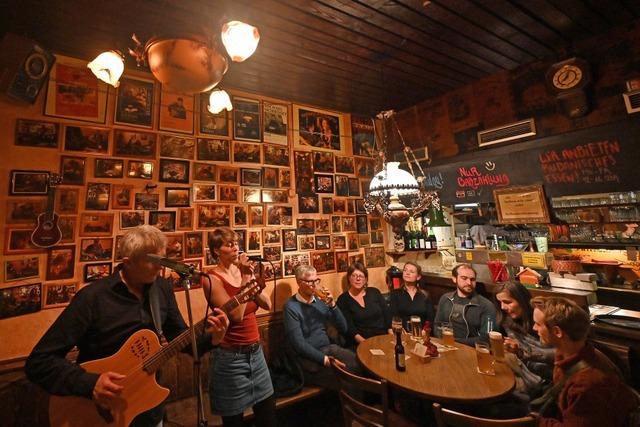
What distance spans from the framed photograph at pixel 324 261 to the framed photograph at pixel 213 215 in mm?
1152

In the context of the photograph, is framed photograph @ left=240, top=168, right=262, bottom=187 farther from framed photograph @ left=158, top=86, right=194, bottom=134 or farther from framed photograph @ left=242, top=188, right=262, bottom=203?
framed photograph @ left=158, top=86, right=194, bottom=134

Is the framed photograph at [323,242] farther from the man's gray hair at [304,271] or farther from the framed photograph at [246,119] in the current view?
the framed photograph at [246,119]

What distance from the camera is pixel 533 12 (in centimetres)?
245

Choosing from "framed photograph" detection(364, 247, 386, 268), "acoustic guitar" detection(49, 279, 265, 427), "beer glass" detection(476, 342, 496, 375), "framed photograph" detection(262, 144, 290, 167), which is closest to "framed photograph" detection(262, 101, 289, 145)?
"framed photograph" detection(262, 144, 290, 167)

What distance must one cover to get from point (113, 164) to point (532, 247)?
477cm

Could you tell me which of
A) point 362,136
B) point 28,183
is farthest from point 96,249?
point 362,136

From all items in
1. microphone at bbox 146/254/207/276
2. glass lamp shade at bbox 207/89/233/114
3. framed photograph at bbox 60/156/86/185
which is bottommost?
microphone at bbox 146/254/207/276

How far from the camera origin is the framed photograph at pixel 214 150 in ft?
10.2

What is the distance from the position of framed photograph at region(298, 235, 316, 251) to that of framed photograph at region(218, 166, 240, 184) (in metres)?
1.03

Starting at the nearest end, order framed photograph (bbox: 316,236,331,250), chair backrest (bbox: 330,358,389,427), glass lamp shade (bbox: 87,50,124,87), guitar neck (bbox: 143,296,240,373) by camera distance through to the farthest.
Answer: guitar neck (bbox: 143,296,240,373) < chair backrest (bbox: 330,358,389,427) < glass lamp shade (bbox: 87,50,124,87) < framed photograph (bbox: 316,236,331,250)

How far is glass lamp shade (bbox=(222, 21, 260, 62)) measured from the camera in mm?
1621

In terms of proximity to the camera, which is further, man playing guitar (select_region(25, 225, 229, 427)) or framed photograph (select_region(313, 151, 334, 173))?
framed photograph (select_region(313, 151, 334, 173))

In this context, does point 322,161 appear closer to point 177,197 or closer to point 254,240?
point 254,240

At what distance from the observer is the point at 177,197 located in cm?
293
